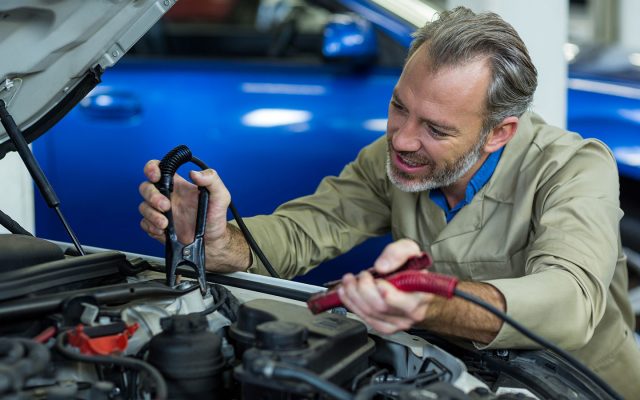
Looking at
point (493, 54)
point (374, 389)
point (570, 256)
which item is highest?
point (493, 54)

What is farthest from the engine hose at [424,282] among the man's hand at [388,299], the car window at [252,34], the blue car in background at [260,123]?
the car window at [252,34]

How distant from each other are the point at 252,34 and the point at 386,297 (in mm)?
3655

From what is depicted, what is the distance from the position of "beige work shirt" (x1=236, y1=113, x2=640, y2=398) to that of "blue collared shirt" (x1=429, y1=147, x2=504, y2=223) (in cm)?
1

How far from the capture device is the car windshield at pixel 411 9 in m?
2.95

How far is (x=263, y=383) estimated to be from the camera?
1.16 metres

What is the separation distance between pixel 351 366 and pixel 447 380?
0.46 feet

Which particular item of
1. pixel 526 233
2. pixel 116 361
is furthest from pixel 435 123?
pixel 116 361

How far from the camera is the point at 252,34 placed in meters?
4.69

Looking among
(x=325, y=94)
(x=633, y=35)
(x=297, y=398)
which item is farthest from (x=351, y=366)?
(x=633, y=35)

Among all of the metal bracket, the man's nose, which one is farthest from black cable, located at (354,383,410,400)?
the metal bracket

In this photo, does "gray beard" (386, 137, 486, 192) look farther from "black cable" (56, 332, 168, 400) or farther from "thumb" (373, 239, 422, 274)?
"black cable" (56, 332, 168, 400)

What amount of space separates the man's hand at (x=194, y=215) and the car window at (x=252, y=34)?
1.34 metres

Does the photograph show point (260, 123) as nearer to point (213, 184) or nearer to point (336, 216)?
point (336, 216)

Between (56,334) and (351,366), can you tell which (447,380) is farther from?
(56,334)
